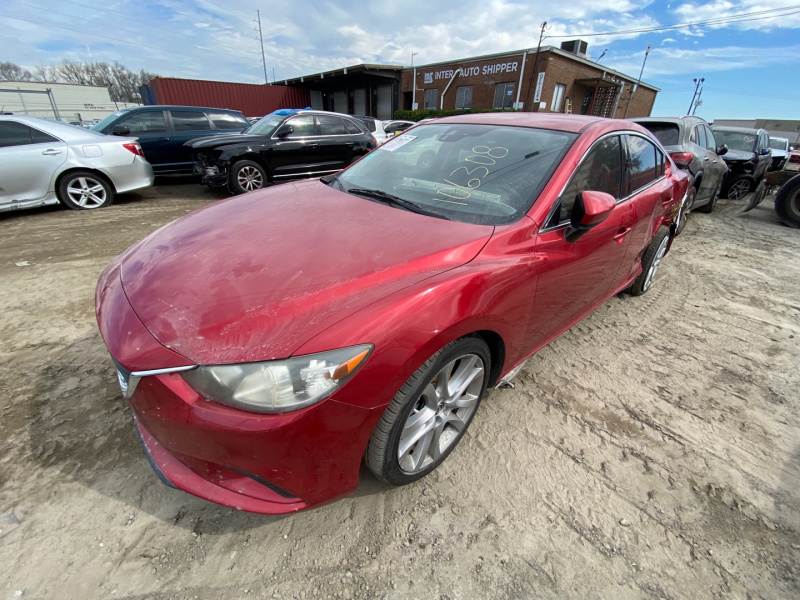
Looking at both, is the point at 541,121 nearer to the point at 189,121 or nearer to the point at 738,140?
the point at 189,121

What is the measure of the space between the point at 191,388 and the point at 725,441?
2709mm

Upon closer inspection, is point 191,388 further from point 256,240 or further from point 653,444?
point 653,444

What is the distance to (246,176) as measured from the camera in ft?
22.7

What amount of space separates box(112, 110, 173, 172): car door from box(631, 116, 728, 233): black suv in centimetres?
857

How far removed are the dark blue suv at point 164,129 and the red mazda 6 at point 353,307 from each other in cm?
694

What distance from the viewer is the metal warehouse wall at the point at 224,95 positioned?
22312 mm

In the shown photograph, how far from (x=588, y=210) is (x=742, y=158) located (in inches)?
363

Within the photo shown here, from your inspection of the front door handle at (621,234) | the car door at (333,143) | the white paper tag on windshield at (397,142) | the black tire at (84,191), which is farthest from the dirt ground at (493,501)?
the car door at (333,143)

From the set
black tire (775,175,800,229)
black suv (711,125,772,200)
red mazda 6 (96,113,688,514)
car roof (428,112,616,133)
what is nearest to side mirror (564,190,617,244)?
red mazda 6 (96,113,688,514)

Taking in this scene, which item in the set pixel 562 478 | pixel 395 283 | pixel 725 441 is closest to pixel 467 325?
pixel 395 283

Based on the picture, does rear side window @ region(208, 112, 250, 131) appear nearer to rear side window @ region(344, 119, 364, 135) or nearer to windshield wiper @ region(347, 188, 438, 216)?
rear side window @ region(344, 119, 364, 135)

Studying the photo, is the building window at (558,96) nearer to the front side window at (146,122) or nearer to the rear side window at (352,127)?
the rear side window at (352,127)

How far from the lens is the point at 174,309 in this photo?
1.36 meters

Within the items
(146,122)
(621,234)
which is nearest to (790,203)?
(621,234)
